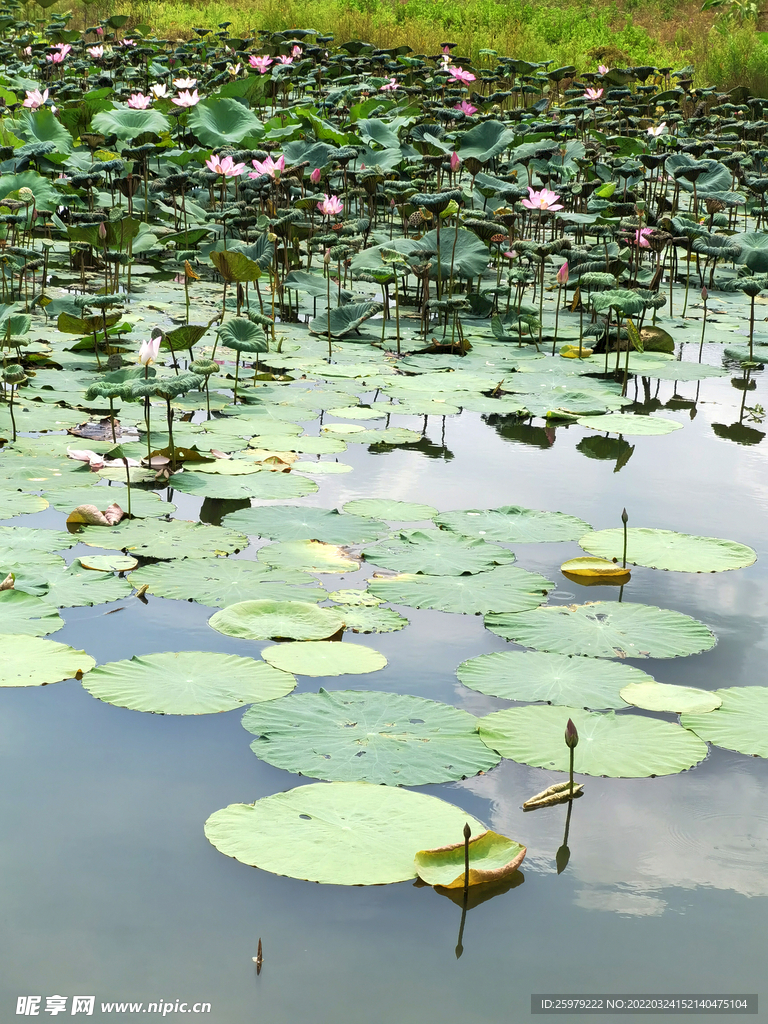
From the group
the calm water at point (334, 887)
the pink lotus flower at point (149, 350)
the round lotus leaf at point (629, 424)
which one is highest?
the pink lotus flower at point (149, 350)

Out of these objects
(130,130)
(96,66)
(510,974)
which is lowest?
(510,974)

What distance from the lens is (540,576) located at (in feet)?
10.1

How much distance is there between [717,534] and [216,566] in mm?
1728

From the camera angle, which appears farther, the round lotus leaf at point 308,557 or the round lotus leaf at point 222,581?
the round lotus leaf at point 308,557

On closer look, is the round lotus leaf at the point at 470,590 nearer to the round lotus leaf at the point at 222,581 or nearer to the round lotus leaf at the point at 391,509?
the round lotus leaf at the point at 222,581

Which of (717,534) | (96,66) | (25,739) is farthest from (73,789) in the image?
(96,66)

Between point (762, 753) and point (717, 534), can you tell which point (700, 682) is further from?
point (717, 534)

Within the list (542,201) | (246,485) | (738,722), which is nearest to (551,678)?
(738,722)

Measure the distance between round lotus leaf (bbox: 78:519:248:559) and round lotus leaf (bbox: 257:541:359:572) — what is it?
0.39ft

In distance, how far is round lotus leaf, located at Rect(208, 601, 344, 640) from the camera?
2.66 metres

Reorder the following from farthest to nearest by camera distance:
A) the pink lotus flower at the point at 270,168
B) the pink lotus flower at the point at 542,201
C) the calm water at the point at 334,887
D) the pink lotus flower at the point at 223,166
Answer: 1. the pink lotus flower at the point at 270,168
2. the pink lotus flower at the point at 223,166
3. the pink lotus flower at the point at 542,201
4. the calm water at the point at 334,887

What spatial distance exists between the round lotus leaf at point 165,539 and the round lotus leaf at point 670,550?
1183 millimetres

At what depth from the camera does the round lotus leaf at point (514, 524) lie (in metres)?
3.35

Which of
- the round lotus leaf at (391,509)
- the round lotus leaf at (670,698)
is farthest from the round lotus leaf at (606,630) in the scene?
the round lotus leaf at (391,509)
